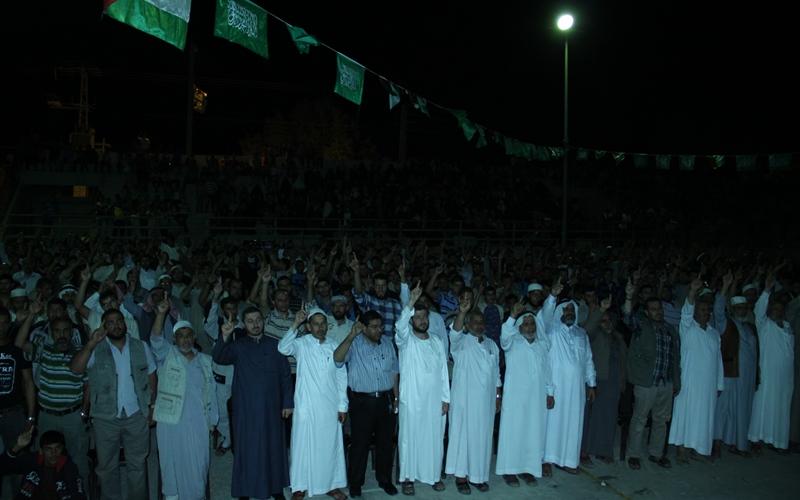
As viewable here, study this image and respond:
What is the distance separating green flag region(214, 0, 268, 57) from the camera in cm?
784

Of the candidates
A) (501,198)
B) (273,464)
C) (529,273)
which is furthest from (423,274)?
(501,198)

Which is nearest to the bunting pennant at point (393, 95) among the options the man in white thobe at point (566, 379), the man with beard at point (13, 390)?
the man in white thobe at point (566, 379)

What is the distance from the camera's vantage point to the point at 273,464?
592 cm

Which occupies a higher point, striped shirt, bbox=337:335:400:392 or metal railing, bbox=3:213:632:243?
metal railing, bbox=3:213:632:243

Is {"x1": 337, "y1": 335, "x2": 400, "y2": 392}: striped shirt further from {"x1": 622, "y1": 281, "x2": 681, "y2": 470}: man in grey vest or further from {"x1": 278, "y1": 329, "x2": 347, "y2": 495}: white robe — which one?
{"x1": 622, "y1": 281, "x2": 681, "y2": 470}: man in grey vest

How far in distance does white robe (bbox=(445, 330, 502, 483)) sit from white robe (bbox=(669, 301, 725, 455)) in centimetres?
244

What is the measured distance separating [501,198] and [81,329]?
17.3 m

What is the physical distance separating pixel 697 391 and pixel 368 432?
12.9 feet

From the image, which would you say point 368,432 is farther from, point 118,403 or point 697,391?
point 697,391

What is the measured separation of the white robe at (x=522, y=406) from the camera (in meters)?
6.63

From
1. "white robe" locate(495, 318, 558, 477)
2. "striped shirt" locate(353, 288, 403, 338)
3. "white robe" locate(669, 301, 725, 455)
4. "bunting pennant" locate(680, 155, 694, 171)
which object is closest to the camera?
"white robe" locate(495, 318, 558, 477)

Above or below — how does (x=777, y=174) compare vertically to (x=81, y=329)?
above

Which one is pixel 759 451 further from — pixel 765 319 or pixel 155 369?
pixel 155 369

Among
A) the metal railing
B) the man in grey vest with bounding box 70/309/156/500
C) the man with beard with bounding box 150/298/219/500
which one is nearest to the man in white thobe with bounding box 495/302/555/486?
the man with beard with bounding box 150/298/219/500
